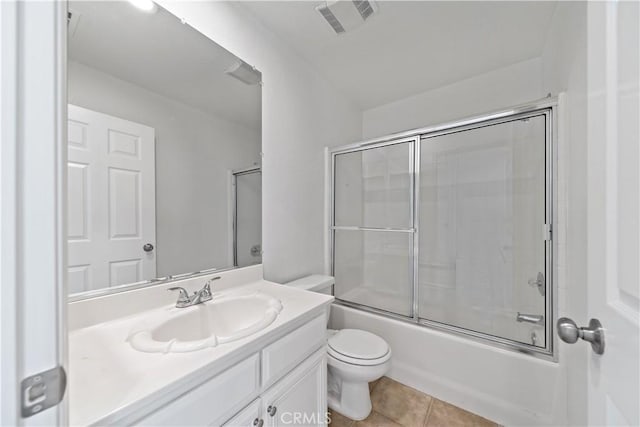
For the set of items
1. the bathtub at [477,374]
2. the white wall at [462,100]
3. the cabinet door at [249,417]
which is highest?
the white wall at [462,100]

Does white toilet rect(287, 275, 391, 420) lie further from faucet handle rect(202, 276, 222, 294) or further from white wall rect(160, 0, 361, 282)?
faucet handle rect(202, 276, 222, 294)

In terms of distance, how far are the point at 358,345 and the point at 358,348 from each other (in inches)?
1.4

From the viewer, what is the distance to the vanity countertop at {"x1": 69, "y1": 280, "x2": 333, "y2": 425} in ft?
1.75

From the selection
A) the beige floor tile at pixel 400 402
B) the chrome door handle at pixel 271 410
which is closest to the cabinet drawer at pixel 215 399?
the chrome door handle at pixel 271 410

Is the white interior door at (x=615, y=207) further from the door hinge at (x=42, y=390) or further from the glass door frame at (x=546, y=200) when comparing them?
the glass door frame at (x=546, y=200)

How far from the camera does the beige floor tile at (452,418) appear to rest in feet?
4.71

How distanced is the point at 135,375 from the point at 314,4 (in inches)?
72.7

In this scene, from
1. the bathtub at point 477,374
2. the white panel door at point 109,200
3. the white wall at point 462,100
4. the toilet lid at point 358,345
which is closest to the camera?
the white panel door at point 109,200

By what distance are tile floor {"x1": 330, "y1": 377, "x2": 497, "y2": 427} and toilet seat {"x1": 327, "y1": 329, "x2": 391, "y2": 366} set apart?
0.37 m

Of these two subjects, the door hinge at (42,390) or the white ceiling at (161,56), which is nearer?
the door hinge at (42,390)

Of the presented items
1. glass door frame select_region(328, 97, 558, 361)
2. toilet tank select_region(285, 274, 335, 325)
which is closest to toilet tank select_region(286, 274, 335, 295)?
toilet tank select_region(285, 274, 335, 325)

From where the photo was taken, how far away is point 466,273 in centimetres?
201

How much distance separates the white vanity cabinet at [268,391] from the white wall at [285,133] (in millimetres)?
607

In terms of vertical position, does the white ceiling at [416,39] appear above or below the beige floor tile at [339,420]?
above
